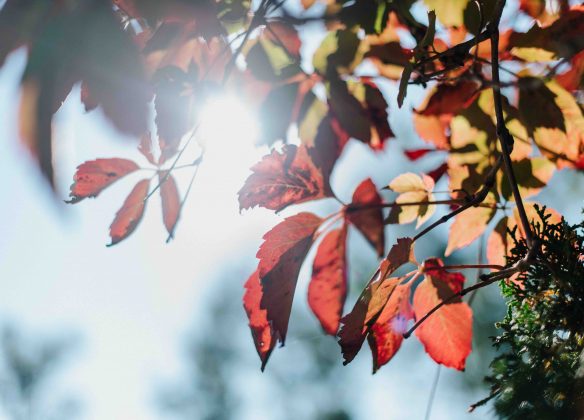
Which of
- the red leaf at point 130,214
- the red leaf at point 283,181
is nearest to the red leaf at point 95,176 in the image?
the red leaf at point 130,214

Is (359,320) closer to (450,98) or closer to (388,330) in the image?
(388,330)

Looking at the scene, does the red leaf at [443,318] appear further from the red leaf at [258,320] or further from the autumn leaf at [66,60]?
the autumn leaf at [66,60]

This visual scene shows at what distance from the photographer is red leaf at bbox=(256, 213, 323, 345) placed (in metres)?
0.51

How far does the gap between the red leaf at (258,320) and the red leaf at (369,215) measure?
123mm

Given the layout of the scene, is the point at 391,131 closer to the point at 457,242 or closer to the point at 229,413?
the point at 457,242

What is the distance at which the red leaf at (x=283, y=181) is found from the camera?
0.57m

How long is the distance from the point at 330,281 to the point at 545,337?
0.78ft

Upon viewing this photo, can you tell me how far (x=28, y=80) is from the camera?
0.99 ft

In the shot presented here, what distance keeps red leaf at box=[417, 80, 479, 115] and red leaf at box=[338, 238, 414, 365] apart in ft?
0.90

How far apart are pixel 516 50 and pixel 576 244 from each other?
0.28 meters

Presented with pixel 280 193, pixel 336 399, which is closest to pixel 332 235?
pixel 280 193

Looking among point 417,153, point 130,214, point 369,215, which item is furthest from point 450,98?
point 130,214

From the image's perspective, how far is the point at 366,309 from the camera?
0.47m

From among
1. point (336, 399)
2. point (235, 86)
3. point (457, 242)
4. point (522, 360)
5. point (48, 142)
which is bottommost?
point (336, 399)
